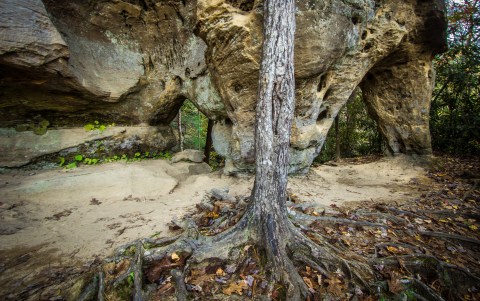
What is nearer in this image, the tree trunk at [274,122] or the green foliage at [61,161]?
the tree trunk at [274,122]

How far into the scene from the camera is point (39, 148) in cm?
587

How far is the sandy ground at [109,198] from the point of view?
10.5ft

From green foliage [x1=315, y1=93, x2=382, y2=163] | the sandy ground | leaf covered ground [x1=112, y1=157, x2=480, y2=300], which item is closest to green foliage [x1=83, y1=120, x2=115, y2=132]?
the sandy ground

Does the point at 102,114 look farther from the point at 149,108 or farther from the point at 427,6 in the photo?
the point at 427,6

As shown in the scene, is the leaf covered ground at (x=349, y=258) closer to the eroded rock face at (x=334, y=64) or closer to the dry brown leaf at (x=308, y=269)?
the dry brown leaf at (x=308, y=269)

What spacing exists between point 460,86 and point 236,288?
1182 centimetres

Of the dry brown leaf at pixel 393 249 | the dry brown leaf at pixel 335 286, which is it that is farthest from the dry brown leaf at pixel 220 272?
the dry brown leaf at pixel 393 249

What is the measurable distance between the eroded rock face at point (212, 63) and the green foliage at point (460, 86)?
99.8 inches

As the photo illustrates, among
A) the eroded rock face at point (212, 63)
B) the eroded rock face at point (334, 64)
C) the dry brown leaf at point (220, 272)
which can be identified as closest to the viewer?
the dry brown leaf at point (220, 272)

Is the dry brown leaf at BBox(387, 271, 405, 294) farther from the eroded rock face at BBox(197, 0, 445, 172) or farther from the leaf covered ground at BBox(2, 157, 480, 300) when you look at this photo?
the eroded rock face at BBox(197, 0, 445, 172)

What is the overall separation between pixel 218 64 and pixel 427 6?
651 cm

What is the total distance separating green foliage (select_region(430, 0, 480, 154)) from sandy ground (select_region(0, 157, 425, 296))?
3.53 metres

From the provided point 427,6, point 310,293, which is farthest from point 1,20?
point 427,6

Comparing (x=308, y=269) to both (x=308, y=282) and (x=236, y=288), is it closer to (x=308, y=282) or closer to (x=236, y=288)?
(x=308, y=282)
